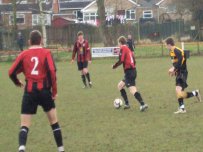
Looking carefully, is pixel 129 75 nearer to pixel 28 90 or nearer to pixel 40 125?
pixel 40 125

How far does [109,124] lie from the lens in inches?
474

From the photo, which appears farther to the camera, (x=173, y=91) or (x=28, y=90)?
(x=173, y=91)

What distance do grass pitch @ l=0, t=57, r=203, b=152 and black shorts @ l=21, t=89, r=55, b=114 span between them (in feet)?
3.43

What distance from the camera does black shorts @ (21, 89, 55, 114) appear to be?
8719 millimetres

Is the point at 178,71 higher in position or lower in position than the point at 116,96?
Answer: higher

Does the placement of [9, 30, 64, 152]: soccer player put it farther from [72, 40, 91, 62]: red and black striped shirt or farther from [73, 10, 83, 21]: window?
[73, 10, 83, 21]: window

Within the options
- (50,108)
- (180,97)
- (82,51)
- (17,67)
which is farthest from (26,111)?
(82,51)

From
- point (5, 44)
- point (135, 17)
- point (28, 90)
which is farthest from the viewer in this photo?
point (135, 17)

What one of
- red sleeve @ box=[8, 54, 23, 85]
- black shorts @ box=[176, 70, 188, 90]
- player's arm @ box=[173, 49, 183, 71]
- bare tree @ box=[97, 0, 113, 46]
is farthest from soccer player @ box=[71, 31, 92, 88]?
bare tree @ box=[97, 0, 113, 46]

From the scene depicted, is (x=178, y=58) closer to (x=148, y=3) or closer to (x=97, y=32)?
(x=97, y=32)

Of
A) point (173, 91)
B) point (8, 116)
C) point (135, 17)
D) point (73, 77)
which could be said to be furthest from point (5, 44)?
A: point (135, 17)

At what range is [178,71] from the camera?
13070 millimetres

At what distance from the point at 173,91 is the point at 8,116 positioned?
21.1 ft

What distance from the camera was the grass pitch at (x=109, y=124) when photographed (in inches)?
382
